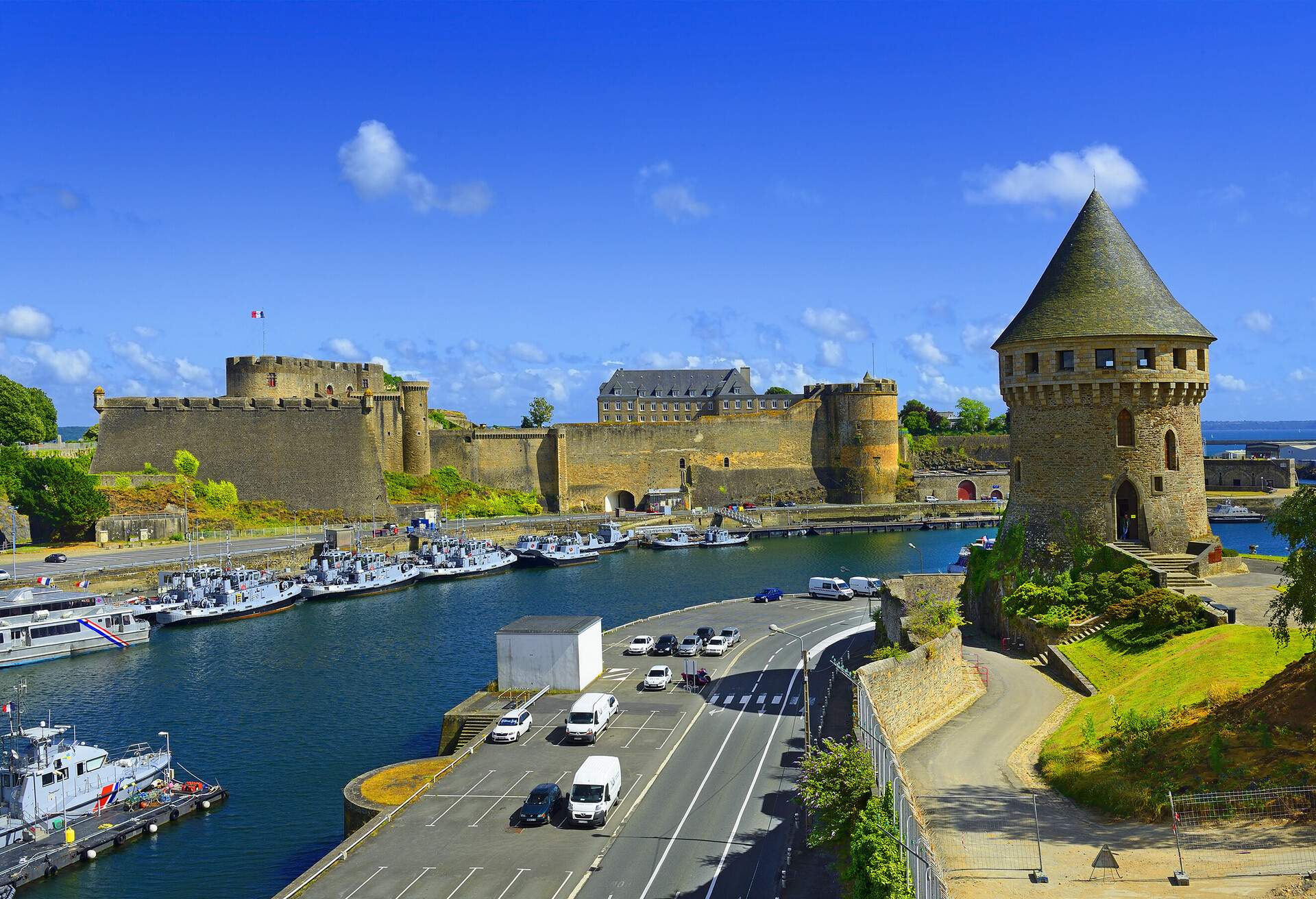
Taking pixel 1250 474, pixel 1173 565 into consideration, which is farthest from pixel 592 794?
pixel 1250 474

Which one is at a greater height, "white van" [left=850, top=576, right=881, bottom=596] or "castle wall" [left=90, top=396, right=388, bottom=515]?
"castle wall" [left=90, top=396, right=388, bottom=515]

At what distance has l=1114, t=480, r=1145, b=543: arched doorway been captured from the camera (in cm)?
2806

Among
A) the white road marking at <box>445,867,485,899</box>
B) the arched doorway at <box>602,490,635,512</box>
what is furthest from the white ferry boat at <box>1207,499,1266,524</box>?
the white road marking at <box>445,867,485,899</box>

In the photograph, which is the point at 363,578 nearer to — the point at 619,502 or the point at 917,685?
the point at 619,502

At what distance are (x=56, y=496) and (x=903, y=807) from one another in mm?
66460

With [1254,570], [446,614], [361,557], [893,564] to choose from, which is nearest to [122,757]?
[446,614]

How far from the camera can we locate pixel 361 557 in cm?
6825

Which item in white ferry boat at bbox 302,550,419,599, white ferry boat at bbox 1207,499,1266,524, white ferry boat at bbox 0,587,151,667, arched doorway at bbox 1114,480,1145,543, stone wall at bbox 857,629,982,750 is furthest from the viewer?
white ferry boat at bbox 1207,499,1266,524

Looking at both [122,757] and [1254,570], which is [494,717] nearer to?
[122,757]

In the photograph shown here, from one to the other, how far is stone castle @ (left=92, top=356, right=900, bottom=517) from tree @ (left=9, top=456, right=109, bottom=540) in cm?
1020

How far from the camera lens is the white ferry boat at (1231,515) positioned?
87688mm

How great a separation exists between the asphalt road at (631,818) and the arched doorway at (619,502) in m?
66.7

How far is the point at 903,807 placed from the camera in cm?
1452

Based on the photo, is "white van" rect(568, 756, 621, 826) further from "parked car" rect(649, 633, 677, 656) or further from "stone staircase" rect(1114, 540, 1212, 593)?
"parked car" rect(649, 633, 677, 656)
